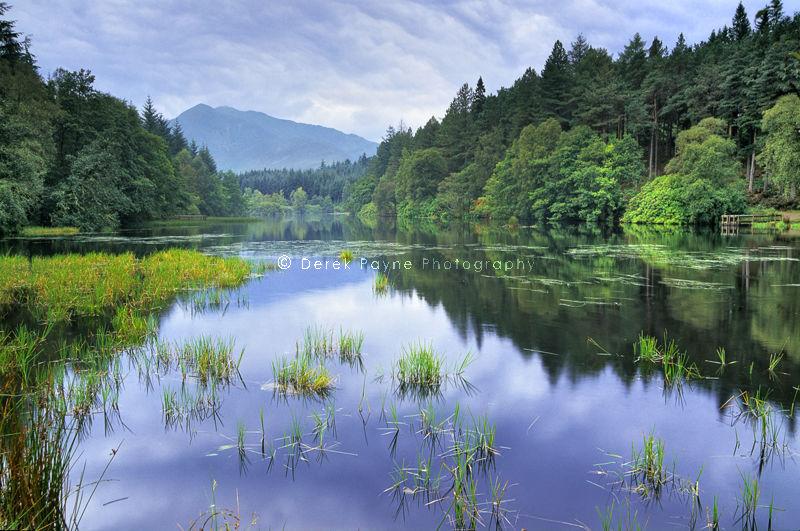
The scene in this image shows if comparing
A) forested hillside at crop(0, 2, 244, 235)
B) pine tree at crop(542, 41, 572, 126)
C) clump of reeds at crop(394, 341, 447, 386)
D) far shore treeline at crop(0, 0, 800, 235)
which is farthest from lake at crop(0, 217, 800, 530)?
pine tree at crop(542, 41, 572, 126)

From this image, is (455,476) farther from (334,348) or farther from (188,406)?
(334,348)

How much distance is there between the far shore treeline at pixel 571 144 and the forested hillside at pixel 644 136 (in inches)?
9.1

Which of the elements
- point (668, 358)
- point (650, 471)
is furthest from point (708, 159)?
point (650, 471)

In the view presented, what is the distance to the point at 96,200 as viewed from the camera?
51250 mm

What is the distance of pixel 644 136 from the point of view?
77.3m

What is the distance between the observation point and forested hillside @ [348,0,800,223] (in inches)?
1996

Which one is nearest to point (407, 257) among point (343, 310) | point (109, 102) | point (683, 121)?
point (343, 310)

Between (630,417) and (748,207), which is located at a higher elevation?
(748,207)

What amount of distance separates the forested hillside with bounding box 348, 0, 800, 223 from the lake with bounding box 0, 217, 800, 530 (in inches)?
1519

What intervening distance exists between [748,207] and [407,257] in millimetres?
44422

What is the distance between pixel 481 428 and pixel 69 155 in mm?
57196

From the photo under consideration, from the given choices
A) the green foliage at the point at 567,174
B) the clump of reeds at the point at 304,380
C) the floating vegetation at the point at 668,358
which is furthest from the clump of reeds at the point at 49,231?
the green foliage at the point at 567,174

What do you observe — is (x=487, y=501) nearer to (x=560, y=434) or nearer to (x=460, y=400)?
(x=560, y=434)

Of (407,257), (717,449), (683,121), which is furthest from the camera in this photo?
(683,121)
